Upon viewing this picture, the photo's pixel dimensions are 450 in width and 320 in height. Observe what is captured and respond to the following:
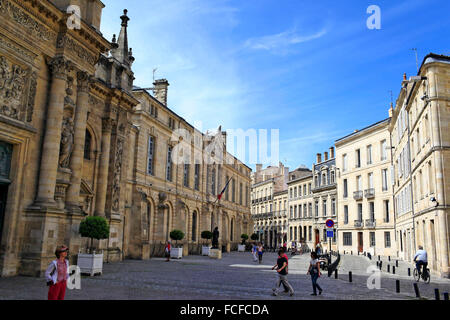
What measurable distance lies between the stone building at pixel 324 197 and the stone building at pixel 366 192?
8.24 ft

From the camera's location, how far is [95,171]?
20625 millimetres

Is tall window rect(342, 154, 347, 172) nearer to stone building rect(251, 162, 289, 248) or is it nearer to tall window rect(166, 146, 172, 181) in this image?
stone building rect(251, 162, 289, 248)

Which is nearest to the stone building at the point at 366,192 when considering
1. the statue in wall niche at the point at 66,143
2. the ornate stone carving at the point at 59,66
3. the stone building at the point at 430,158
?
the stone building at the point at 430,158

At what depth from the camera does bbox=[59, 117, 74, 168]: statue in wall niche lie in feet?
48.3

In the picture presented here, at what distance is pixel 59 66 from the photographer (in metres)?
14.4

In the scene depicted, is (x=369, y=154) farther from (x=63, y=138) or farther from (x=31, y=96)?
(x=31, y=96)

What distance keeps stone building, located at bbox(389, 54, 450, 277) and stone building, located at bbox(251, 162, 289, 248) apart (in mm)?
42310

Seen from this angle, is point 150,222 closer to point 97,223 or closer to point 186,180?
point 186,180

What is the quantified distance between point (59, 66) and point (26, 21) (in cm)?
189

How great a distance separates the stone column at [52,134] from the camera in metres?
13.6

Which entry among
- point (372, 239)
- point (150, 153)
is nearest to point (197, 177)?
point (150, 153)

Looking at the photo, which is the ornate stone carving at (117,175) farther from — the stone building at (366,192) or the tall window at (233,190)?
the tall window at (233,190)

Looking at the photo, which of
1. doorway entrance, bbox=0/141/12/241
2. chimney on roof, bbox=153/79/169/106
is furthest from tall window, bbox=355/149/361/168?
doorway entrance, bbox=0/141/12/241
